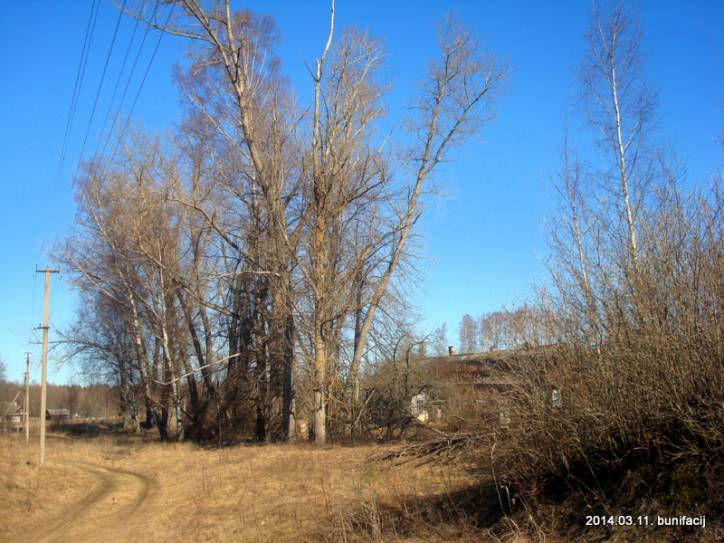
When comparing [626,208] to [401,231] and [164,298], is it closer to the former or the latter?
[401,231]

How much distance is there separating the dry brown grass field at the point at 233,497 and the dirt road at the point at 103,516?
0.03 meters

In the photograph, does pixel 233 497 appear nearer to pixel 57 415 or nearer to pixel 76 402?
pixel 57 415

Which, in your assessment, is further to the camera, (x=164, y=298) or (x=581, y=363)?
(x=164, y=298)

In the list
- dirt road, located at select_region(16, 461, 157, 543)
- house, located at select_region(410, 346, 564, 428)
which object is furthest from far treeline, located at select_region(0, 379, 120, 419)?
house, located at select_region(410, 346, 564, 428)

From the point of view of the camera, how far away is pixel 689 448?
6.23 m

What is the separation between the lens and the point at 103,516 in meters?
14.2

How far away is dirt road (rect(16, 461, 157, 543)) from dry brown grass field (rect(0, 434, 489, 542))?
33 mm

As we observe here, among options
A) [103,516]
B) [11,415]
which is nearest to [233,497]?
[103,516]

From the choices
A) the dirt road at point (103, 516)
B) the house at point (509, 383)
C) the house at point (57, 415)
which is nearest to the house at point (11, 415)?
the house at point (57, 415)

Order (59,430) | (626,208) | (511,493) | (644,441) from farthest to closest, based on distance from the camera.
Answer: (59,430) → (626,208) → (511,493) → (644,441)

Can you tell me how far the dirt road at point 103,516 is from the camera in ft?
41.0

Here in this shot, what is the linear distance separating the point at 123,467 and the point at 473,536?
17.4 m

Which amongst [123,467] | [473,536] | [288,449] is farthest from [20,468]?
[473,536]

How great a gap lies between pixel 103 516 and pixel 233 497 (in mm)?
3126
